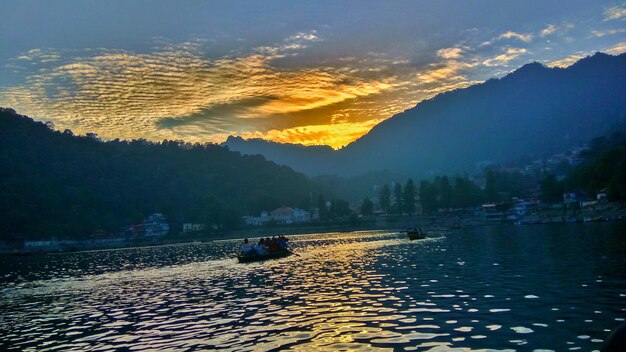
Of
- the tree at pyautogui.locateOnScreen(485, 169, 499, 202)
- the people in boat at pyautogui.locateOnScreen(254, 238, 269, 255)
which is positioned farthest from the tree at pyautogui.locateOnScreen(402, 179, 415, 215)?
the people in boat at pyautogui.locateOnScreen(254, 238, 269, 255)

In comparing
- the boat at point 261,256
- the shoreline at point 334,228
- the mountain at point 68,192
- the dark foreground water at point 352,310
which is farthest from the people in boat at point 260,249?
the mountain at point 68,192

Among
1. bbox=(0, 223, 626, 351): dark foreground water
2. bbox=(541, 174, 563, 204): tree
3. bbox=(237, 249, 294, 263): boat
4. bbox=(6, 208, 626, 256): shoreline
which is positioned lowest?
bbox=(6, 208, 626, 256): shoreline

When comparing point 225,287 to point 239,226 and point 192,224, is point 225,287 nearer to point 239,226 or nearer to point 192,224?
point 239,226

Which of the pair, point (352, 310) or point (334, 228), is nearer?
point (352, 310)

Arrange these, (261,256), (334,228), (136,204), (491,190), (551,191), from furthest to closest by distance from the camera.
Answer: (136,204)
(491,190)
(334,228)
(551,191)
(261,256)

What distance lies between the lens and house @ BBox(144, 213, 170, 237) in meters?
170

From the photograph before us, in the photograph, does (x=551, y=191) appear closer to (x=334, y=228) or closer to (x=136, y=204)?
(x=334, y=228)

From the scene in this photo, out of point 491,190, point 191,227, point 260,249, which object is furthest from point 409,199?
point 260,249

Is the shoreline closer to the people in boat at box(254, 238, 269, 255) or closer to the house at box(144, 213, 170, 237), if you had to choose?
the house at box(144, 213, 170, 237)

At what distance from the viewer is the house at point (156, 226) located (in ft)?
557

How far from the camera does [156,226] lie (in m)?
175

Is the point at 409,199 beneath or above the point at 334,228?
above

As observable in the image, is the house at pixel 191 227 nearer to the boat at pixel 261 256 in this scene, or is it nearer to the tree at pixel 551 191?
the tree at pixel 551 191

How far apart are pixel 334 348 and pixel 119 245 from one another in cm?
14403
